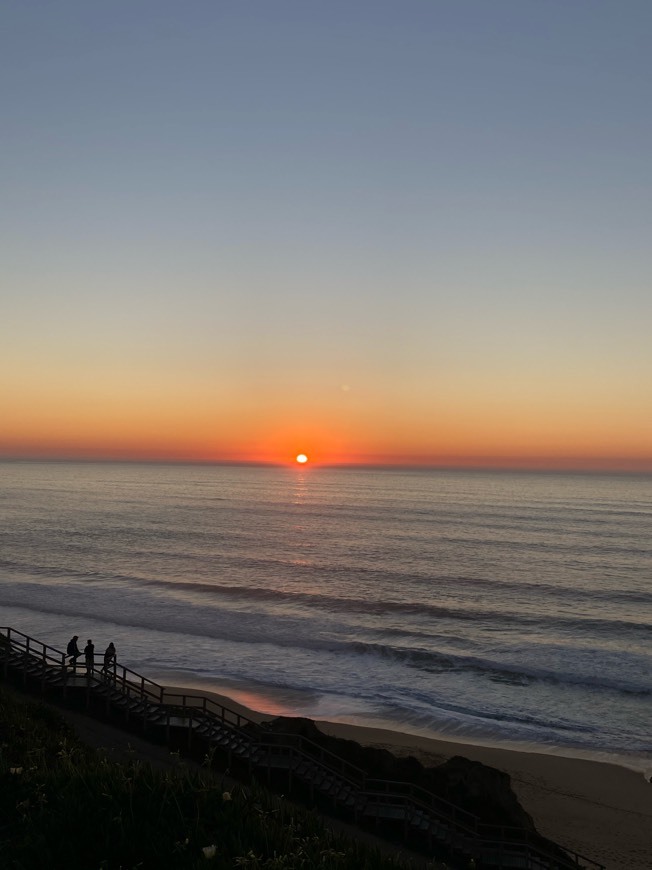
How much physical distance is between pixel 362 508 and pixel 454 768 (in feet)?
439

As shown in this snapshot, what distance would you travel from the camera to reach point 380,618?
4869cm


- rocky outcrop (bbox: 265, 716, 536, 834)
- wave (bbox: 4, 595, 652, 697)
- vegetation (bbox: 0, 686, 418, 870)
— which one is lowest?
wave (bbox: 4, 595, 652, 697)

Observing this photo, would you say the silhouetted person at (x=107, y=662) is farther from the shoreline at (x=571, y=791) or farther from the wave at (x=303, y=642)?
the wave at (x=303, y=642)

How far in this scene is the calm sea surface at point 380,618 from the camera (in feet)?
105

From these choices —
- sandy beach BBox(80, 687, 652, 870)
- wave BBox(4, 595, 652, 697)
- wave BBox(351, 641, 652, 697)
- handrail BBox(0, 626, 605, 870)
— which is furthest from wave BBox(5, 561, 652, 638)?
handrail BBox(0, 626, 605, 870)

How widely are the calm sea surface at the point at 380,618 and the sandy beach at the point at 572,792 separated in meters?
1.52

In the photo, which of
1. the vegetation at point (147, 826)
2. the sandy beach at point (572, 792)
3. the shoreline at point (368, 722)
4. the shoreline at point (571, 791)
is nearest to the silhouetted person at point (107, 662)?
the sandy beach at point (572, 792)

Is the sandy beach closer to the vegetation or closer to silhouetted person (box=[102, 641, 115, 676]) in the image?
silhouetted person (box=[102, 641, 115, 676])

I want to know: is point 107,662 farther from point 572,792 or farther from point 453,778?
point 572,792

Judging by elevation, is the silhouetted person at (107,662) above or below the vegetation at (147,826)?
below

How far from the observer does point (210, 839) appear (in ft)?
35.0

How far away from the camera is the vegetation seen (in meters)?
10.3

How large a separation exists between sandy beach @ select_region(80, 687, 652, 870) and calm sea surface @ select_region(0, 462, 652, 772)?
1524 mm

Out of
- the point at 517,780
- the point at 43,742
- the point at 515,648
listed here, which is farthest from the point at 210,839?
the point at 515,648
